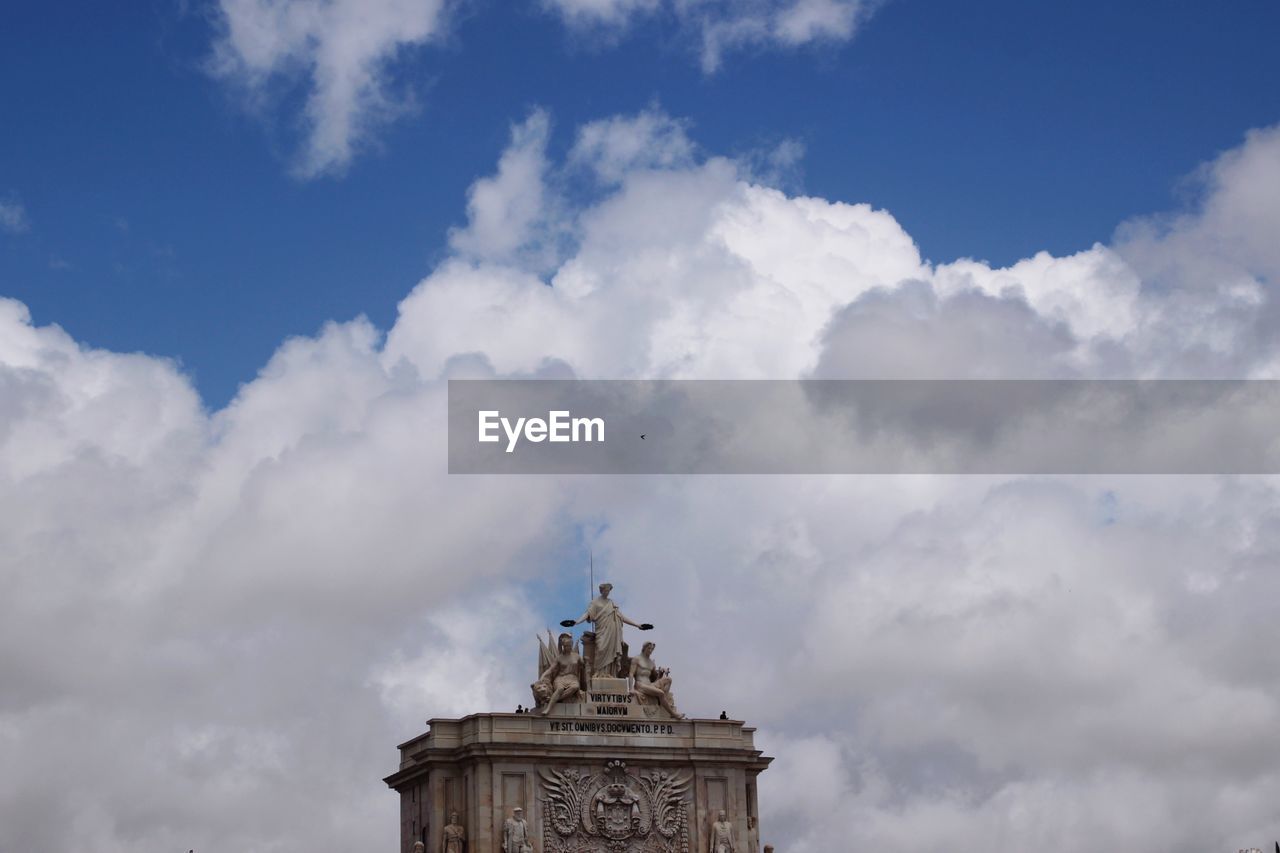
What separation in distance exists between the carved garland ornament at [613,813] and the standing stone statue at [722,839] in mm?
943

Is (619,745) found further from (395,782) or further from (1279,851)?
(1279,851)

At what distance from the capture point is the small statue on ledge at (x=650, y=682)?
291ft

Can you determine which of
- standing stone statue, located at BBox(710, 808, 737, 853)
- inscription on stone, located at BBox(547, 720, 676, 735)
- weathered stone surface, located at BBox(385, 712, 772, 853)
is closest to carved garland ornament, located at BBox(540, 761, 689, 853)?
weathered stone surface, located at BBox(385, 712, 772, 853)

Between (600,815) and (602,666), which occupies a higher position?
(602,666)

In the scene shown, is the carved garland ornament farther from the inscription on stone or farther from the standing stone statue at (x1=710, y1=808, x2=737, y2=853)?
the inscription on stone

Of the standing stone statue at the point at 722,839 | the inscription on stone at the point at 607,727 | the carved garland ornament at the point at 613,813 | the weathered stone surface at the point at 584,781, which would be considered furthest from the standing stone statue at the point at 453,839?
the standing stone statue at the point at 722,839

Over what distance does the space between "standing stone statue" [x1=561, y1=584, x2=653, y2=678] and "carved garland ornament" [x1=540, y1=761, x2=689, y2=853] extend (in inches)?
154

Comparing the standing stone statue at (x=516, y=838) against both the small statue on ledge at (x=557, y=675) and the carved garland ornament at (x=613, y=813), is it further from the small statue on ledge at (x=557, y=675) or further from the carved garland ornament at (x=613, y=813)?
the small statue on ledge at (x=557, y=675)

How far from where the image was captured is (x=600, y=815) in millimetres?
86500

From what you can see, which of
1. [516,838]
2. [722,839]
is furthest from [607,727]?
[722,839]

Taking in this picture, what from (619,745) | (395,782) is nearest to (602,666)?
(619,745)

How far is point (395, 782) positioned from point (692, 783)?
11.2 meters

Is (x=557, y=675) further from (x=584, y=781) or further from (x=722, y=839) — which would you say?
(x=722, y=839)

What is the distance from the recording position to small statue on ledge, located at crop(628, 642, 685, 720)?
3494 inches
